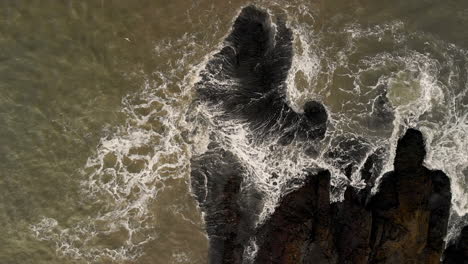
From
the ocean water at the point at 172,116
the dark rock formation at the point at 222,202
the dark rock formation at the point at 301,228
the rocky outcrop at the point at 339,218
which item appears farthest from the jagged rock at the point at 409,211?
the dark rock formation at the point at 222,202

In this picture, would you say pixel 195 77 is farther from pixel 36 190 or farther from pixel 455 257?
pixel 455 257

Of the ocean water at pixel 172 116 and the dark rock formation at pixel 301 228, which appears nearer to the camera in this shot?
the dark rock formation at pixel 301 228

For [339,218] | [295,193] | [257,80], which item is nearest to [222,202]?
[295,193]

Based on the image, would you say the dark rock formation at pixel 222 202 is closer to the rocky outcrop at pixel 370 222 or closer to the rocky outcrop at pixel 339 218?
the rocky outcrop at pixel 339 218

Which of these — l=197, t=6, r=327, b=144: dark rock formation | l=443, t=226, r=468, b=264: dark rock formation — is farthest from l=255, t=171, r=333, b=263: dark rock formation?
l=443, t=226, r=468, b=264: dark rock formation

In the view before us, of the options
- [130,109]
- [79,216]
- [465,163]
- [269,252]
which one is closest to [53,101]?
[130,109]

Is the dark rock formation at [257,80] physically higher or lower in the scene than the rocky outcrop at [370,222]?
higher
